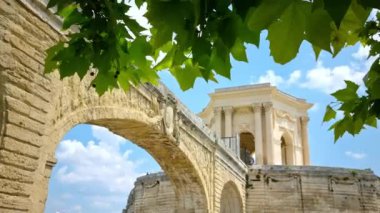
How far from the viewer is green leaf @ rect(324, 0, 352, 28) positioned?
97 cm

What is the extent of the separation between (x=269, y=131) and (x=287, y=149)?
2.40 m

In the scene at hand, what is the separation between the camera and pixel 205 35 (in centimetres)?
148

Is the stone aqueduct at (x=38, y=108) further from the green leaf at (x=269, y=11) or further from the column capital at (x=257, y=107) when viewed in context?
the column capital at (x=257, y=107)

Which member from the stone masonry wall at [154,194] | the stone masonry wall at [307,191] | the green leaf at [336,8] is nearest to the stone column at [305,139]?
the stone masonry wall at [307,191]

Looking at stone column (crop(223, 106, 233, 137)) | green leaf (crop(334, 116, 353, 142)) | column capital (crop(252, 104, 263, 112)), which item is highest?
column capital (crop(252, 104, 263, 112))

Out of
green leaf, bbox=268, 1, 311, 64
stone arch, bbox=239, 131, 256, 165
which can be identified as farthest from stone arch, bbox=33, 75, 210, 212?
stone arch, bbox=239, 131, 256, 165

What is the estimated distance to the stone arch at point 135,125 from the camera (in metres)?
5.89

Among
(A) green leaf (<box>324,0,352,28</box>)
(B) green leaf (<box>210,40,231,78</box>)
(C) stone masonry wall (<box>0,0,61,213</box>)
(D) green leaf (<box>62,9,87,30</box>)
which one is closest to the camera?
(A) green leaf (<box>324,0,352,28</box>)

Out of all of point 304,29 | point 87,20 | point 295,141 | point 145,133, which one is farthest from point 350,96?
point 295,141

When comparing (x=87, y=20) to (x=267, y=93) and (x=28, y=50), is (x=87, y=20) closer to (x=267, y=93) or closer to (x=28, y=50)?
(x=28, y=50)

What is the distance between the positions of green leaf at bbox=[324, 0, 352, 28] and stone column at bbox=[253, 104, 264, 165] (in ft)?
70.1

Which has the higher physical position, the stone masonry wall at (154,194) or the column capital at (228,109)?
the column capital at (228,109)

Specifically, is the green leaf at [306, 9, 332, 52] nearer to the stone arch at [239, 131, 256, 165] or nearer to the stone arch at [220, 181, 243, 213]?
the stone arch at [220, 181, 243, 213]

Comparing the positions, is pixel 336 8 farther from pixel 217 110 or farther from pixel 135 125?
pixel 217 110
